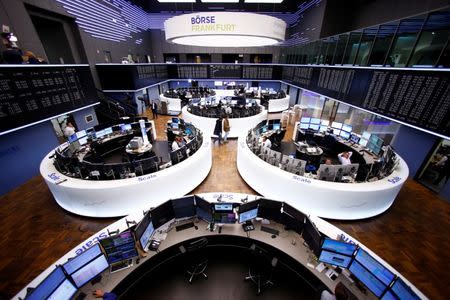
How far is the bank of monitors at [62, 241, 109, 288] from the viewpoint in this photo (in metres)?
2.64

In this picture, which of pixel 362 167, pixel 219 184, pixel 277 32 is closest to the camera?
pixel 277 32

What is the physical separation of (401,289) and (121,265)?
163 inches

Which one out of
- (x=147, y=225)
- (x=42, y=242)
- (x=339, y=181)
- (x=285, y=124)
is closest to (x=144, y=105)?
(x=285, y=124)

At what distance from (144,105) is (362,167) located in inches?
582

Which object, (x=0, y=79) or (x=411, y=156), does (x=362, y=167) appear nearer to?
(x=411, y=156)

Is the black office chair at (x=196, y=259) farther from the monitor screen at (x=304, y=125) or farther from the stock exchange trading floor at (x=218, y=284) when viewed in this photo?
the monitor screen at (x=304, y=125)

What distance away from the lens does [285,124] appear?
11.8 m

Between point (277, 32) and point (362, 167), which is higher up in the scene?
point (277, 32)

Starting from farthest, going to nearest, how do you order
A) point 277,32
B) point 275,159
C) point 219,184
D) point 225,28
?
point 219,184 < point 275,159 < point 277,32 < point 225,28

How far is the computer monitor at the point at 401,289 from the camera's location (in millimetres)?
2326

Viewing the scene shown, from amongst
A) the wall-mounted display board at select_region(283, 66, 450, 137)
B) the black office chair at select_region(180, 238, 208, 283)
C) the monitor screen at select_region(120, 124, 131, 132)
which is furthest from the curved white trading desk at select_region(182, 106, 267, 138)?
the black office chair at select_region(180, 238, 208, 283)

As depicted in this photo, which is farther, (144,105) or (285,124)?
(144,105)

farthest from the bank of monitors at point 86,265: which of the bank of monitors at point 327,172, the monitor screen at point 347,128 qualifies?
the monitor screen at point 347,128

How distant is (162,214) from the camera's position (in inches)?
145
